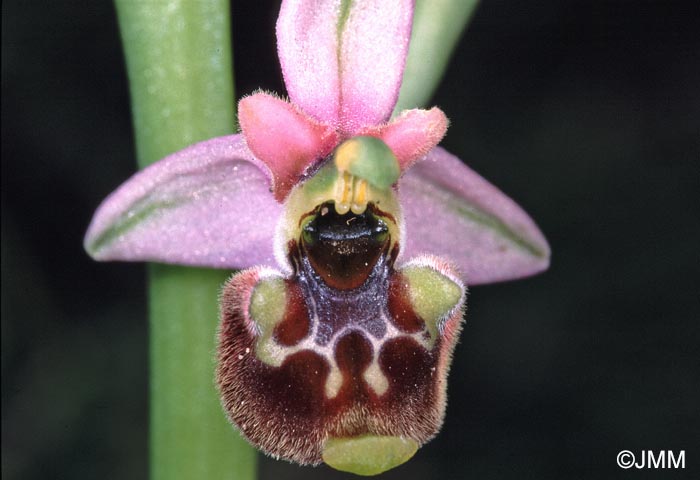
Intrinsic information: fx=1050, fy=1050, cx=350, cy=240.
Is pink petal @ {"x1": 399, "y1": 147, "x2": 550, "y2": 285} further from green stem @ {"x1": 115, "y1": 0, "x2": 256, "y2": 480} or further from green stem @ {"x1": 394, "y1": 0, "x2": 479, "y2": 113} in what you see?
green stem @ {"x1": 115, "y1": 0, "x2": 256, "y2": 480}

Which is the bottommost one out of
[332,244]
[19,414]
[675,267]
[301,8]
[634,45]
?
[19,414]

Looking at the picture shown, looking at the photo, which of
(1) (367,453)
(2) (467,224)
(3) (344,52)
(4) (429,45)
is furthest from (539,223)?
(1) (367,453)

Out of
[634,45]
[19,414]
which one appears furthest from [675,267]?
[19,414]

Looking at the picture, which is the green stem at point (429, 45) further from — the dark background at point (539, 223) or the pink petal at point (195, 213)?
the dark background at point (539, 223)

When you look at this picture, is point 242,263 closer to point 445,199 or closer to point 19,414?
point 445,199

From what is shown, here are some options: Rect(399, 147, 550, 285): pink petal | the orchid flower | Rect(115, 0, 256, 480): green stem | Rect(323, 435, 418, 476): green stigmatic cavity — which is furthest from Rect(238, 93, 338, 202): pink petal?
Rect(323, 435, 418, 476): green stigmatic cavity

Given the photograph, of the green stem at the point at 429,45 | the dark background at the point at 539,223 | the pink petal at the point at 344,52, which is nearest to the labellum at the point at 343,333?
the pink petal at the point at 344,52
